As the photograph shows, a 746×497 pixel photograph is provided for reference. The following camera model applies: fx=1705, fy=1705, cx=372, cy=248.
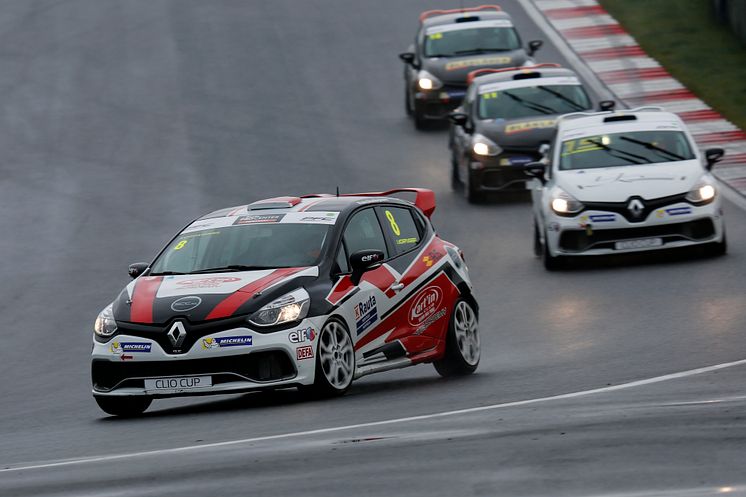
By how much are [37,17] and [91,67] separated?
490 cm

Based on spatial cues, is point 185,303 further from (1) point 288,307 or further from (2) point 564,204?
(2) point 564,204

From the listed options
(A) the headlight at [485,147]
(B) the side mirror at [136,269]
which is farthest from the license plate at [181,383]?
(A) the headlight at [485,147]

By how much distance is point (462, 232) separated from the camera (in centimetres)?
2098

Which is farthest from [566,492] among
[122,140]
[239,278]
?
[122,140]

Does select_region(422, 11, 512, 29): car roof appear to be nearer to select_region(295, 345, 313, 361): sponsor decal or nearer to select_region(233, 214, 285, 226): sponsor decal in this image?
select_region(233, 214, 285, 226): sponsor decal

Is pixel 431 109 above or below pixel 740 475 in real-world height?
below

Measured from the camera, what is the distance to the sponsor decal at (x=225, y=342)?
10.7 metres

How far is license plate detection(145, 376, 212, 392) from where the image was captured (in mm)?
10781

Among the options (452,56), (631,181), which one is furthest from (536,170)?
(452,56)

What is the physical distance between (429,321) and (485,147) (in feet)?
34.9

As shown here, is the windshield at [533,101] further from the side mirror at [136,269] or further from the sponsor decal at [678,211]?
the side mirror at [136,269]

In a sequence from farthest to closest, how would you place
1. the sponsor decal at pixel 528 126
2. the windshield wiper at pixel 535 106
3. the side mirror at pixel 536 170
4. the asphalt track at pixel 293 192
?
the windshield wiper at pixel 535 106 < the sponsor decal at pixel 528 126 < the side mirror at pixel 536 170 < the asphalt track at pixel 293 192

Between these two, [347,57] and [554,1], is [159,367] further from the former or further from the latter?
[554,1]

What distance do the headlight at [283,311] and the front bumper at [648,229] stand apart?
7.21m
